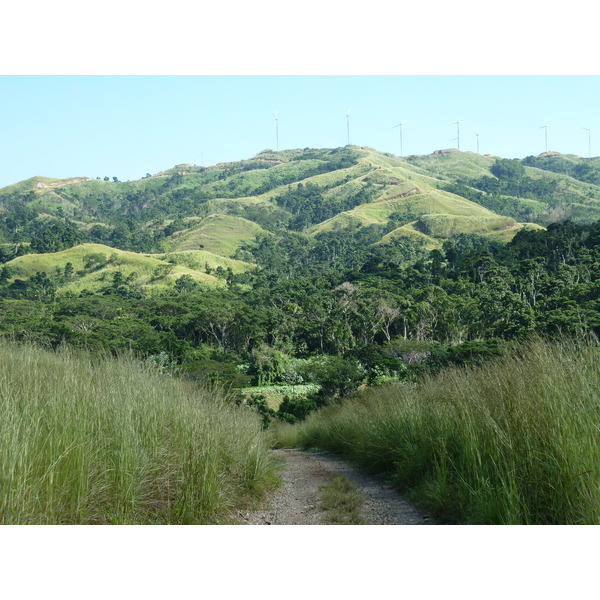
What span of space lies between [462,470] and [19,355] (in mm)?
4272

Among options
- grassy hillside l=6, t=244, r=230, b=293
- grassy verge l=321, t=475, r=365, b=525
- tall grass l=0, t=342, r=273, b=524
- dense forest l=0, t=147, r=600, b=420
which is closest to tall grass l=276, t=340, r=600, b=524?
grassy verge l=321, t=475, r=365, b=525

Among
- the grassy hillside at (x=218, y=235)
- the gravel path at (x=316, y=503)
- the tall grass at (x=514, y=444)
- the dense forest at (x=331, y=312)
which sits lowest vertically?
the dense forest at (x=331, y=312)

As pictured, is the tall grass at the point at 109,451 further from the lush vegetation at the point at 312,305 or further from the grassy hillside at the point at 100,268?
the grassy hillside at the point at 100,268

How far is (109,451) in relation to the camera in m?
4.56

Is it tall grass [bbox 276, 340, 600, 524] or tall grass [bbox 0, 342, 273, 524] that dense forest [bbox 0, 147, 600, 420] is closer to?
tall grass [bbox 0, 342, 273, 524]

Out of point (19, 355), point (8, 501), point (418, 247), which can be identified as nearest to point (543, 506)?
point (8, 501)

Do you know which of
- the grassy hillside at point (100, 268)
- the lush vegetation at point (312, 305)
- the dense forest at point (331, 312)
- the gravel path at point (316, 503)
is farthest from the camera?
the grassy hillside at point (100, 268)

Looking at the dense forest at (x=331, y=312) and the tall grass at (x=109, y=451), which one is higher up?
the tall grass at (x=109, y=451)

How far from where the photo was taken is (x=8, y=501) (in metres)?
3.51

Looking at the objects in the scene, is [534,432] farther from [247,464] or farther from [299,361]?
[299,361]

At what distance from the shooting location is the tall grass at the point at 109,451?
380 centimetres

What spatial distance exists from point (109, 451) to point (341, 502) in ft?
8.73

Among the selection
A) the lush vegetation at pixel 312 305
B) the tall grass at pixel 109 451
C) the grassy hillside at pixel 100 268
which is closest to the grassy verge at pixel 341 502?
the tall grass at pixel 109 451

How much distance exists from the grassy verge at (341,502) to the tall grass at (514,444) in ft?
1.74
